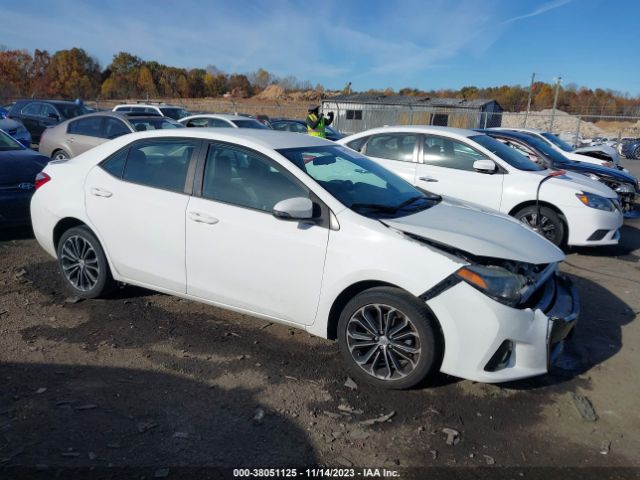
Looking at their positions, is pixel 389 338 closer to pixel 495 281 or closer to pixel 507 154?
pixel 495 281

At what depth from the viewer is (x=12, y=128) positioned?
41.5ft

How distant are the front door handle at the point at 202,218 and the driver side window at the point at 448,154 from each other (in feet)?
13.9

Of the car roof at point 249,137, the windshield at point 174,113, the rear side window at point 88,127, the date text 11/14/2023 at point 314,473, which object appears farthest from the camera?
the windshield at point 174,113

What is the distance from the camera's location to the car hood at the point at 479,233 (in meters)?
3.31

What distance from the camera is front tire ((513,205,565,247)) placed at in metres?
6.62

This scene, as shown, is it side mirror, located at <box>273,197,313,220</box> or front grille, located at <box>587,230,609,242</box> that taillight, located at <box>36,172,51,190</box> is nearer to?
side mirror, located at <box>273,197,313,220</box>

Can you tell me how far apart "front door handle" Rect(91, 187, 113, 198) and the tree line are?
181 ft

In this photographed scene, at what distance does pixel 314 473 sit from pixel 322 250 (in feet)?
4.69

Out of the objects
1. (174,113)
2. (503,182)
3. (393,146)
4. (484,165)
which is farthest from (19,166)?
(174,113)

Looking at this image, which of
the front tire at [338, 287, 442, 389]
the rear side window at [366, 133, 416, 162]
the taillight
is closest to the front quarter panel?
the front tire at [338, 287, 442, 389]

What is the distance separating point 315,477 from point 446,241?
1.68 metres

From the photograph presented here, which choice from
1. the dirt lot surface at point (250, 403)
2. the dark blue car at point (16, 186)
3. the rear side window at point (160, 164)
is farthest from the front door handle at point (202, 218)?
the dark blue car at point (16, 186)

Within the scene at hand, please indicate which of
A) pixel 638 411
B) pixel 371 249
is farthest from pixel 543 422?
pixel 371 249

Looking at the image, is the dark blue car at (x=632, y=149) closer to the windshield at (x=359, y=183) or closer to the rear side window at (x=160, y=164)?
the windshield at (x=359, y=183)
